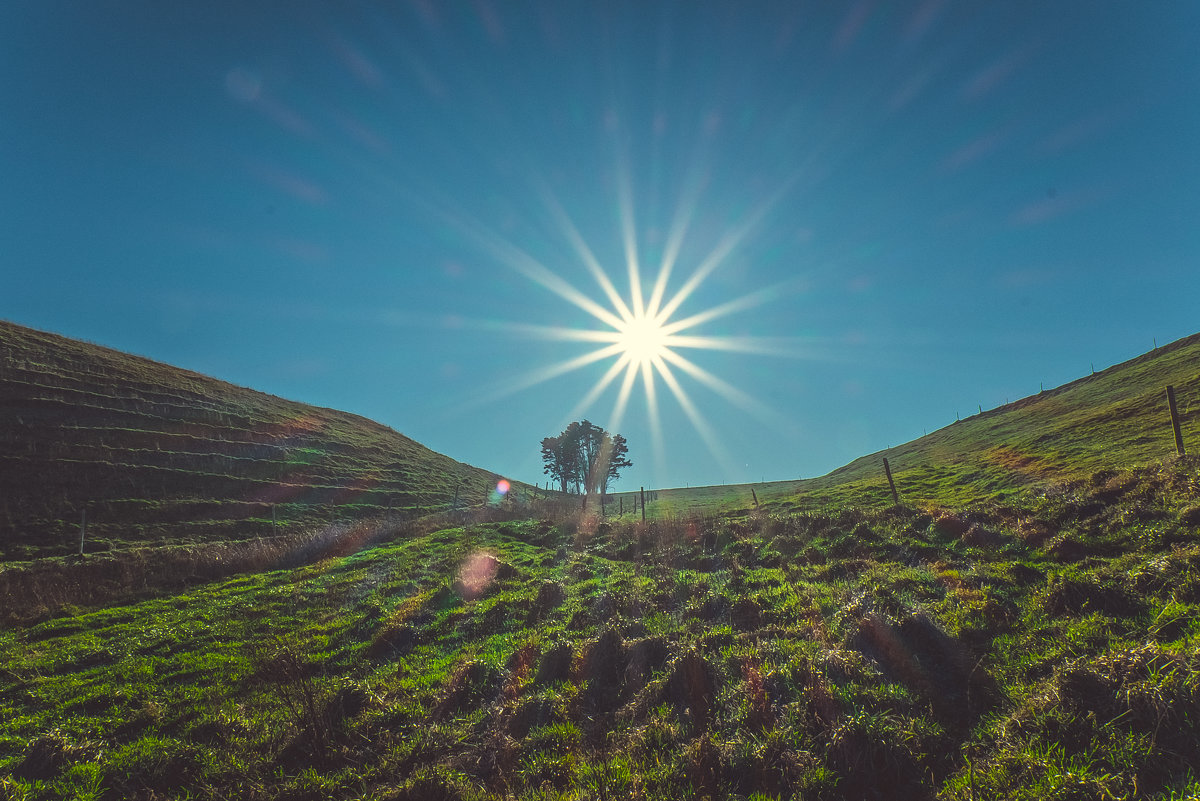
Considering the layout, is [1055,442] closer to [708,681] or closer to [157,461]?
[708,681]

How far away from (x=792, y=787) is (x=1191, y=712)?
417 cm

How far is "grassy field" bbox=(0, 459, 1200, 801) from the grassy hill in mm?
12965

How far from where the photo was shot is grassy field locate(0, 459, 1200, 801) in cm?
535

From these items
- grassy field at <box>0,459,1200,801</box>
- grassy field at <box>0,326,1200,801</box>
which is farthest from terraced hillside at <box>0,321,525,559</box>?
grassy field at <box>0,459,1200,801</box>

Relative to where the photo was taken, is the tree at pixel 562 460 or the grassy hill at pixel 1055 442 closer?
the grassy hill at pixel 1055 442

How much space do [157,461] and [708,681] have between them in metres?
52.4

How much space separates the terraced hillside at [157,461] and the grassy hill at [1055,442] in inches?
1346

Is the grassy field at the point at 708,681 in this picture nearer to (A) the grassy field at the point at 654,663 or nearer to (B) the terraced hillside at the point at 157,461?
(A) the grassy field at the point at 654,663

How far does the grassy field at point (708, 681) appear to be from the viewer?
5.35m

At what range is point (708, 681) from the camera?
7902mm

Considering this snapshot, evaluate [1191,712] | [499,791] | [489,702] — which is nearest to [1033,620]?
[1191,712]

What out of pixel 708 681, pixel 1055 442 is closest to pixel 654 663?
pixel 708 681

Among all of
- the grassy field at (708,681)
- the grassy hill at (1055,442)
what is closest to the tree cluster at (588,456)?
the grassy hill at (1055,442)

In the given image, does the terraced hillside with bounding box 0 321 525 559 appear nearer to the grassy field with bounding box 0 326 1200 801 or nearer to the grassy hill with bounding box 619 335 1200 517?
the grassy field with bounding box 0 326 1200 801
